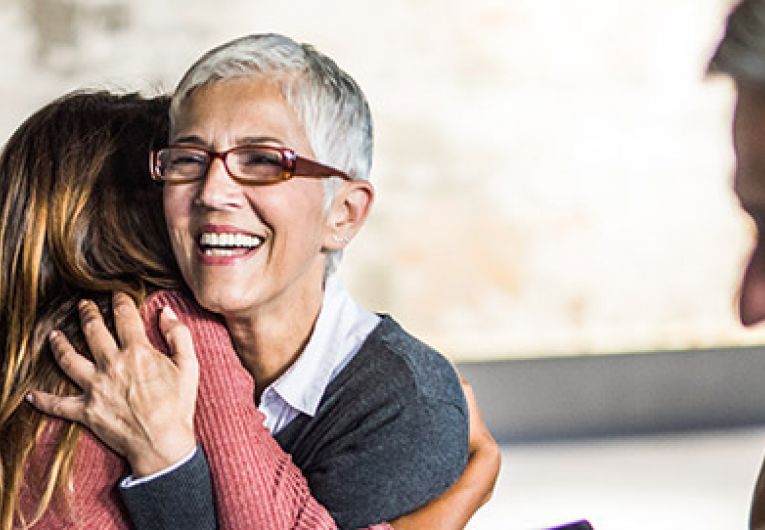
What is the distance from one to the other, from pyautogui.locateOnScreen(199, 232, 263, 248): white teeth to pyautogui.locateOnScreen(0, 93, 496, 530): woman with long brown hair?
0.11 m

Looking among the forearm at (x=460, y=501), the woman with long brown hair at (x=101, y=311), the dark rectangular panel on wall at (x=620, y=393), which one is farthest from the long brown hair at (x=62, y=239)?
the dark rectangular panel on wall at (x=620, y=393)

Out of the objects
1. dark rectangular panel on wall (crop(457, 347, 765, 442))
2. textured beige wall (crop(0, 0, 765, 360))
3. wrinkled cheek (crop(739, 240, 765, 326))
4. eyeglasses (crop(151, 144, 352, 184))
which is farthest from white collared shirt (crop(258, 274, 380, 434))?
dark rectangular panel on wall (crop(457, 347, 765, 442))

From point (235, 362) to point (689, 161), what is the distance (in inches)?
122

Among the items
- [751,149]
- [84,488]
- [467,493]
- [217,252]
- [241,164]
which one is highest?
[751,149]

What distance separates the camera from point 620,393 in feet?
16.2

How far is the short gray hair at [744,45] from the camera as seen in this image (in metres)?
1.21

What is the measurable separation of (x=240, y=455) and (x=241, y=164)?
0.37 meters

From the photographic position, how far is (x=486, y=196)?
480 centimetres

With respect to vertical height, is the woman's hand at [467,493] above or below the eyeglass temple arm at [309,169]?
below

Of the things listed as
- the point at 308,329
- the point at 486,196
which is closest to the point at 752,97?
the point at 308,329

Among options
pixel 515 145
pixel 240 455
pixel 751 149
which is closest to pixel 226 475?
pixel 240 455

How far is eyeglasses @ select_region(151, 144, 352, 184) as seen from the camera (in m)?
2.00

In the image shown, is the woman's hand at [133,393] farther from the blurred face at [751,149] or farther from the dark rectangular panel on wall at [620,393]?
the dark rectangular panel on wall at [620,393]

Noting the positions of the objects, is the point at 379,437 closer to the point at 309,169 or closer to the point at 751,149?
the point at 309,169
